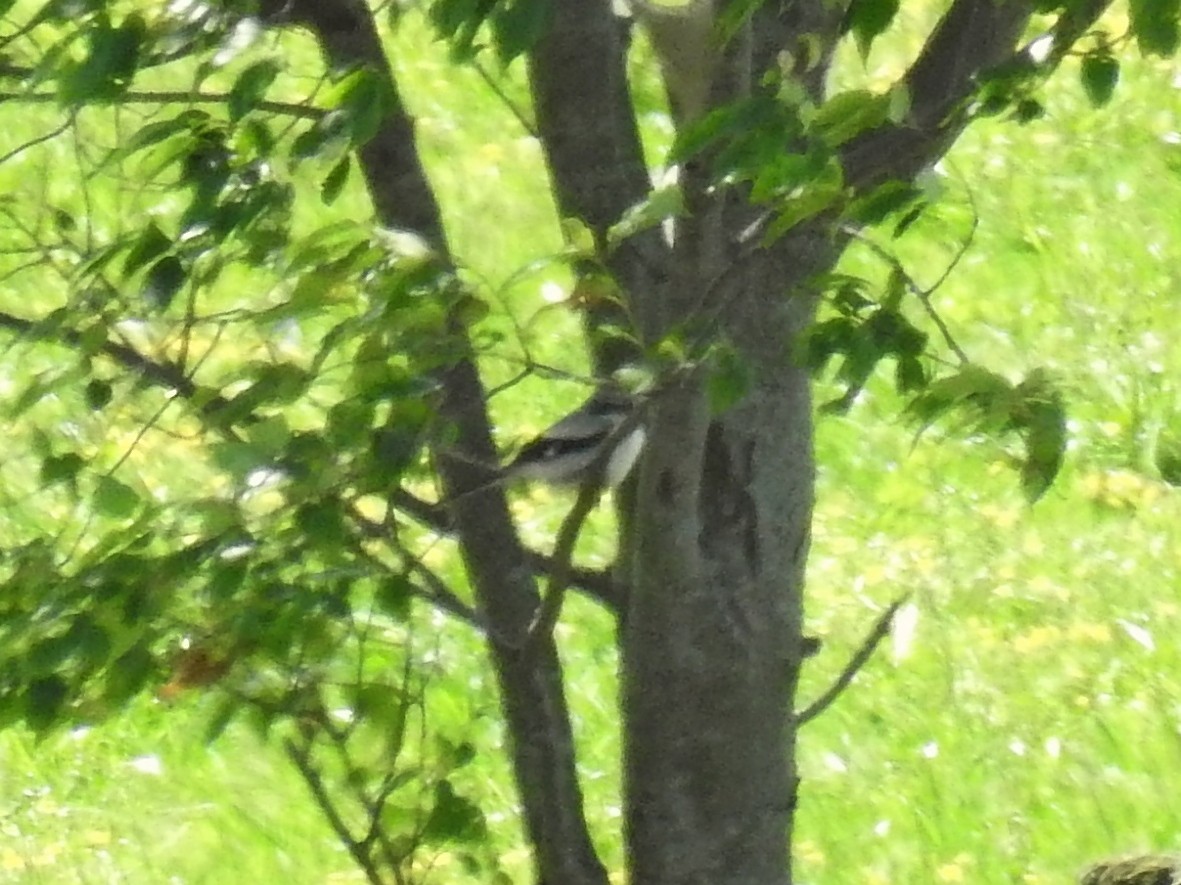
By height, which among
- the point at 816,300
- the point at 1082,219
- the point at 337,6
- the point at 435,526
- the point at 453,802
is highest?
the point at 1082,219

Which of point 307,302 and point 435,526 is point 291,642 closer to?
point 307,302

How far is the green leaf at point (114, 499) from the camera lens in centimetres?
142

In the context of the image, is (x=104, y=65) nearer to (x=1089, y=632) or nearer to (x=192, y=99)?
(x=192, y=99)

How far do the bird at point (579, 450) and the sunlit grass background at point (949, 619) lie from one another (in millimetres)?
850

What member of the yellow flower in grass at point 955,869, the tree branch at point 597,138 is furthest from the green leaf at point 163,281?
the yellow flower in grass at point 955,869

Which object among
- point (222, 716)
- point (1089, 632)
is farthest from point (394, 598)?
point (1089, 632)

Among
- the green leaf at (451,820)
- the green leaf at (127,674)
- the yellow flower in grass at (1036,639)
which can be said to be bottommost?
the green leaf at (451,820)

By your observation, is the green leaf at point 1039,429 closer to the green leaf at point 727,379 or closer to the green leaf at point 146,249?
the green leaf at point 727,379

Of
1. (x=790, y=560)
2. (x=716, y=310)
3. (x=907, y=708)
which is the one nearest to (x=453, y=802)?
(x=790, y=560)

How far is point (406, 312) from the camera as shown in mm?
1329

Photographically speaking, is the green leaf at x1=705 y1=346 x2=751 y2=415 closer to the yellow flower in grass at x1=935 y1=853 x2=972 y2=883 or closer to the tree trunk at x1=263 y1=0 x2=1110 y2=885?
the tree trunk at x1=263 y1=0 x2=1110 y2=885

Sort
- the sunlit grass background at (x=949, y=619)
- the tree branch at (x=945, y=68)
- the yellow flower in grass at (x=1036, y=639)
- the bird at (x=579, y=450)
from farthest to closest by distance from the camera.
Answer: the yellow flower in grass at (x=1036, y=639) < the sunlit grass background at (x=949, y=619) < the bird at (x=579, y=450) < the tree branch at (x=945, y=68)

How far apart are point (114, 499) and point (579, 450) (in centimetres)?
51

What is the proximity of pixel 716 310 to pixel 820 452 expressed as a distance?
3.00 meters
